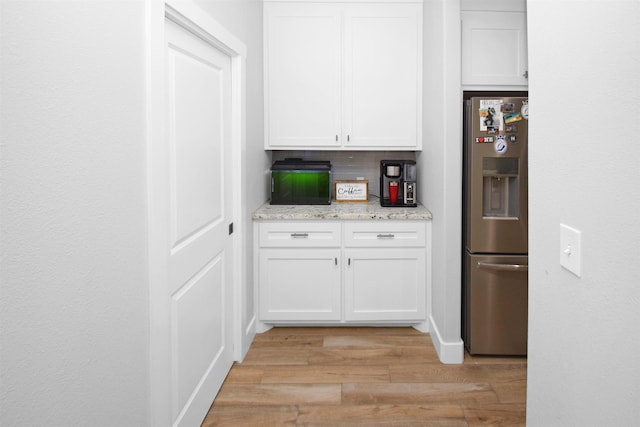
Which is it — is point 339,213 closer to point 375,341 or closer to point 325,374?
point 375,341

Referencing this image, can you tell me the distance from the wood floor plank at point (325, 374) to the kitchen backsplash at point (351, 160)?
1691 mm

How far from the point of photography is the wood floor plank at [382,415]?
7.32ft

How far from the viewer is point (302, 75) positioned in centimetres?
347

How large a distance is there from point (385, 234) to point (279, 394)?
4.33ft

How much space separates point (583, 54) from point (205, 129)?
5.47 ft

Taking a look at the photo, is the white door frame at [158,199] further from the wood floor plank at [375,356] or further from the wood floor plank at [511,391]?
the wood floor plank at [511,391]

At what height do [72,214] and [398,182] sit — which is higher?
[398,182]

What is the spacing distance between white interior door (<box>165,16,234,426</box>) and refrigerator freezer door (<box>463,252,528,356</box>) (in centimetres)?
151

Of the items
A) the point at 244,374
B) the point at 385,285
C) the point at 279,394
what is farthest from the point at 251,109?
the point at 279,394

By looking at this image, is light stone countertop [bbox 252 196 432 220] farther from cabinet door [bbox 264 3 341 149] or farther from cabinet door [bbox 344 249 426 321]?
cabinet door [bbox 264 3 341 149]

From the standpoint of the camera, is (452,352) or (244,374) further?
(452,352)

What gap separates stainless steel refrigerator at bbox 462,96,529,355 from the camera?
2744mm

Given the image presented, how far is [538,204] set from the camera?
1281mm

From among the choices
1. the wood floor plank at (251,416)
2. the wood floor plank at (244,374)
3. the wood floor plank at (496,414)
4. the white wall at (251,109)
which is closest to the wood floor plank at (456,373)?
the wood floor plank at (496,414)
